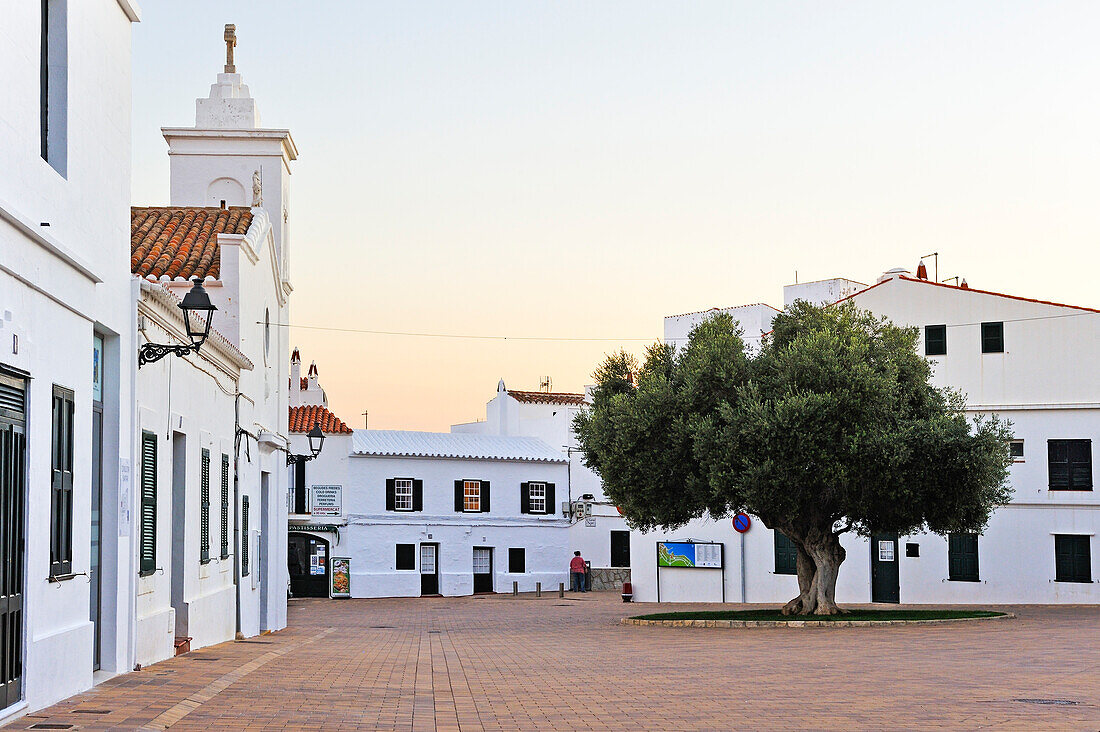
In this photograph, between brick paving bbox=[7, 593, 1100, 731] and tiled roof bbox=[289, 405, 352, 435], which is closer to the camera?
brick paving bbox=[7, 593, 1100, 731]

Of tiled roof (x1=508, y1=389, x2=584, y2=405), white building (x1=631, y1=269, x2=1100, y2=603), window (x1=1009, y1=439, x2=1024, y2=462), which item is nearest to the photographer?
white building (x1=631, y1=269, x2=1100, y2=603)

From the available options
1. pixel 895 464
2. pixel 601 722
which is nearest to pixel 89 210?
pixel 601 722

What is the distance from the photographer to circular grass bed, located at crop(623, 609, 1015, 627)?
953 inches

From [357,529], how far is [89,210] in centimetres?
3630

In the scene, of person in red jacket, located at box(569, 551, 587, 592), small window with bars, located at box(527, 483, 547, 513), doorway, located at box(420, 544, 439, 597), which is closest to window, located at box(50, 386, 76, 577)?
doorway, located at box(420, 544, 439, 597)

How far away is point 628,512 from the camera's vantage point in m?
26.8

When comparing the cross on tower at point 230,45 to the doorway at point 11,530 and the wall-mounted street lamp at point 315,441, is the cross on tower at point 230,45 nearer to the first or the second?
the wall-mounted street lamp at point 315,441

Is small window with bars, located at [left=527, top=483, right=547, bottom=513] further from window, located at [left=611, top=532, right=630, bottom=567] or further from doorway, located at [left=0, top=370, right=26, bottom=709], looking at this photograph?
doorway, located at [left=0, top=370, right=26, bottom=709]

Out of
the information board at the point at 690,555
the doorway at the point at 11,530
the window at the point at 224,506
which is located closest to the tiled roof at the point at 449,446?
the information board at the point at 690,555

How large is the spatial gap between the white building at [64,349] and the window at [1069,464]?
26.8 meters

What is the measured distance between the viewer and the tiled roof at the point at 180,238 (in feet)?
67.9

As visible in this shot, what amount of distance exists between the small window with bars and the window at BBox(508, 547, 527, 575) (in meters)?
1.89

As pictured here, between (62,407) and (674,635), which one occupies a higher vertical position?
(62,407)

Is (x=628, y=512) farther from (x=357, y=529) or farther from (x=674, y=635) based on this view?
(x=357, y=529)
